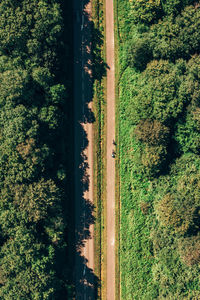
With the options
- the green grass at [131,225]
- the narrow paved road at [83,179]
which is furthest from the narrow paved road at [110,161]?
the narrow paved road at [83,179]

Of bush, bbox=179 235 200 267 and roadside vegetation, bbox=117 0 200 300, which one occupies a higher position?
roadside vegetation, bbox=117 0 200 300

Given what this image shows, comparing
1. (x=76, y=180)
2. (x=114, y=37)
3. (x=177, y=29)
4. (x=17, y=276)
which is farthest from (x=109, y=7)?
(x=17, y=276)

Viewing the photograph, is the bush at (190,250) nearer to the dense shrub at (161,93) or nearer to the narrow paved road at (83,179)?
the narrow paved road at (83,179)

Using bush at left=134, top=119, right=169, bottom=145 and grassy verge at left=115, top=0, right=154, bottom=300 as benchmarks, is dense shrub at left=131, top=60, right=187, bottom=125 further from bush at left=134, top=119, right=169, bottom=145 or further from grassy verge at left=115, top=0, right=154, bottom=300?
grassy verge at left=115, top=0, right=154, bottom=300

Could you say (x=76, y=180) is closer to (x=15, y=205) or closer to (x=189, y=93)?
(x=15, y=205)

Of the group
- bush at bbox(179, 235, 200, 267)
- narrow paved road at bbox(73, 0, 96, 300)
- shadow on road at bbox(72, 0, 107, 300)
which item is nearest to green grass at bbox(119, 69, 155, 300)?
shadow on road at bbox(72, 0, 107, 300)
